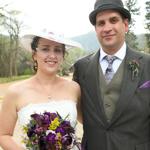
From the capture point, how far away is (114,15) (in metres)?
4.23

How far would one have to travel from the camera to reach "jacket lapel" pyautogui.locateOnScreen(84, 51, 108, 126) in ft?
13.5

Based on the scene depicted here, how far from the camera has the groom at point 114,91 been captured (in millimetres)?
4043

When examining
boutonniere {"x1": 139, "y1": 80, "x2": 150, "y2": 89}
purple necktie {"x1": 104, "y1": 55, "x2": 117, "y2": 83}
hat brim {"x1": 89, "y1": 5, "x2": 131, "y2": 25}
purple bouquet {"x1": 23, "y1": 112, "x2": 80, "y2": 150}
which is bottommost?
purple bouquet {"x1": 23, "y1": 112, "x2": 80, "y2": 150}

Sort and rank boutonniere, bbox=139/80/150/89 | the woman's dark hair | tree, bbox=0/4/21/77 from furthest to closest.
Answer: tree, bbox=0/4/21/77, the woman's dark hair, boutonniere, bbox=139/80/150/89

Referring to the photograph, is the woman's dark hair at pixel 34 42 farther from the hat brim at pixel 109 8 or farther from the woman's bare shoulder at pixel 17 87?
the hat brim at pixel 109 8

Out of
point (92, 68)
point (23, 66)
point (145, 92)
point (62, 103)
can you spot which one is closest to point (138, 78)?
point (145, 92)

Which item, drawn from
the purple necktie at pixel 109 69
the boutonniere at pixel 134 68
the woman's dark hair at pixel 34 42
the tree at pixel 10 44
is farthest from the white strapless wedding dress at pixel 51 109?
the tree at pixel 10 44

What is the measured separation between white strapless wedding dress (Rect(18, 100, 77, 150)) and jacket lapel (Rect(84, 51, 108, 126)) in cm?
23

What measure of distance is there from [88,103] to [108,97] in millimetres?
256

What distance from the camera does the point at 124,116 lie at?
4043 mm

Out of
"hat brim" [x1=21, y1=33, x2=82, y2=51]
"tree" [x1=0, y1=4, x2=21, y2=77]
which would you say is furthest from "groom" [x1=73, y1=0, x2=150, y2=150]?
"tree" [x1=0, y1=4, x2=21, y2=77]

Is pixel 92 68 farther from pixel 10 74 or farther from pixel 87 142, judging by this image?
pixel 10 74

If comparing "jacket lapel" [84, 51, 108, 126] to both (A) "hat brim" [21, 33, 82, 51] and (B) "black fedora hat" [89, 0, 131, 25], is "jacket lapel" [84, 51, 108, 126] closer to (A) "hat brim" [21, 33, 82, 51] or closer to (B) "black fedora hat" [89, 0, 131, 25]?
(A) "hat brim" [21, 33, 82, 51]

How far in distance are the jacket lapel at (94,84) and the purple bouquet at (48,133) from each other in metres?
0.50
